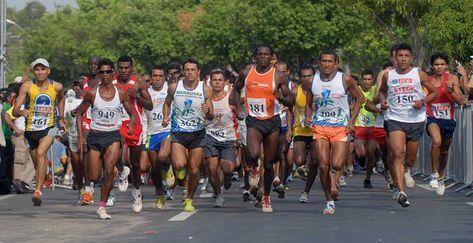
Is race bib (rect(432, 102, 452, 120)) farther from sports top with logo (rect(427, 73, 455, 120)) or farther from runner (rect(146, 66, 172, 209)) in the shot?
runner (rect(146, 66, 172, 209))

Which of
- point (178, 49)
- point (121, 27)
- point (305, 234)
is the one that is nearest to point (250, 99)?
point (305, 234)

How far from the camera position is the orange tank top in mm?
17188

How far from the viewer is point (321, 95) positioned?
17.1 meters

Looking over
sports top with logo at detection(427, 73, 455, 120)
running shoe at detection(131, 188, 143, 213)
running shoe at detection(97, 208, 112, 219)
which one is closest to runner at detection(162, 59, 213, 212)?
running shoe at detection(131, 188, 143, 213)

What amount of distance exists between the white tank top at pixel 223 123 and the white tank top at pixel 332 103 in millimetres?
1816

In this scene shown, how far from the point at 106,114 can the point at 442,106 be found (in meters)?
5.72

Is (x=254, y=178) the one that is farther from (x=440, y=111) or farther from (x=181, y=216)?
(x=440, y=111)

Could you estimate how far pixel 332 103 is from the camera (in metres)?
17.1

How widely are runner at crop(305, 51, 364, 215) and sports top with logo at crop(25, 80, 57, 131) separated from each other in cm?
437

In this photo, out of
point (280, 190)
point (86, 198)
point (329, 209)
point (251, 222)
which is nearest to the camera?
point (251, 222)

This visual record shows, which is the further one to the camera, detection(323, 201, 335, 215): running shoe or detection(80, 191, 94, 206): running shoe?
detection(80, 191, 94, 206): running shoe

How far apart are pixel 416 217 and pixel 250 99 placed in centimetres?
268

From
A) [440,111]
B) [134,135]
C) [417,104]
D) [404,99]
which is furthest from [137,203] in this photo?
[440,111]

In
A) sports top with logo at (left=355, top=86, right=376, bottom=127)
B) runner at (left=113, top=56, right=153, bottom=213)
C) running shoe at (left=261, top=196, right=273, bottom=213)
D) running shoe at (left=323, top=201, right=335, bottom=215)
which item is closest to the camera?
running shoe at (left=323, top=201, right=335, bottom=215)
